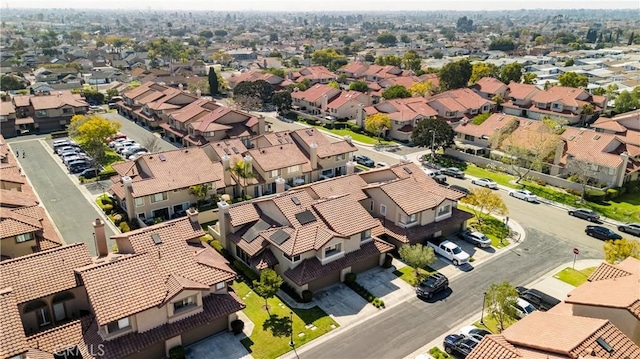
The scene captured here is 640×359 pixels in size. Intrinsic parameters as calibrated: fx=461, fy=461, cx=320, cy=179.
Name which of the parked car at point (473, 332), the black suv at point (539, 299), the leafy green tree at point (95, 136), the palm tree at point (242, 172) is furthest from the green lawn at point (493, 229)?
the leafy green tree at point (95, 136)

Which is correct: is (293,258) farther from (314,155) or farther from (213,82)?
(213,82)

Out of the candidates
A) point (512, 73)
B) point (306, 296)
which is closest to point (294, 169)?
point (306, 296)

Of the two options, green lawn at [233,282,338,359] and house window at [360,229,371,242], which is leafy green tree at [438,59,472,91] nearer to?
house window at [360,229,371,242]

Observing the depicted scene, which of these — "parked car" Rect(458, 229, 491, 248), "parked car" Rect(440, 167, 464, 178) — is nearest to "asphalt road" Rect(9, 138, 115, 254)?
"parked car" Rect(458, 229, 491, 248)

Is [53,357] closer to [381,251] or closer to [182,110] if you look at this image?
[381,251]

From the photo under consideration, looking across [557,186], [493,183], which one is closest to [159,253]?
[493,183]

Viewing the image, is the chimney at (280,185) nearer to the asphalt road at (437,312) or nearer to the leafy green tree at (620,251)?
the asphalt road at (437,312)
